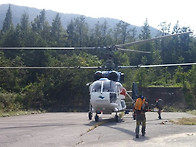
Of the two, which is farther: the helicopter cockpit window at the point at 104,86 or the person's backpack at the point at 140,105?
the helicopter cockpit window at the point at 104,86

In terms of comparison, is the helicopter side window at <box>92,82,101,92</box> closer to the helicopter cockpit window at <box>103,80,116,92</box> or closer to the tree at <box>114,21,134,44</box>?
the helicopter cockpit window at <box>103,80,116,92</box>

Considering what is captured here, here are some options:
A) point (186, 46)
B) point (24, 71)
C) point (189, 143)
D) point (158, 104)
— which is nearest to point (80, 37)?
point (186, 46)

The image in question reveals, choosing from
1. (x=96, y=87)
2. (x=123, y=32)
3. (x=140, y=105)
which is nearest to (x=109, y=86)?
(x=96, y=87)

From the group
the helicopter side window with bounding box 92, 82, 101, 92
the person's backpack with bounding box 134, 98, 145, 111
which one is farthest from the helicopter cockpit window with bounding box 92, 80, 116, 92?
the person's backpack with bounding box 134, 98, 145, 111

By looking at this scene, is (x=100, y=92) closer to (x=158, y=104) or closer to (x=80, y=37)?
(x=158, y=104)

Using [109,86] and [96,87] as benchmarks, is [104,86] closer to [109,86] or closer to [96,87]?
[109,86]

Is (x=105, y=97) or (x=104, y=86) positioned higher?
(x=104, y=86)

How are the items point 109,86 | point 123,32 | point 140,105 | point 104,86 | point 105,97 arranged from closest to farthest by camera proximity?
point 140,105
point 105,97
point 104,86
point 109,86
point 123,32

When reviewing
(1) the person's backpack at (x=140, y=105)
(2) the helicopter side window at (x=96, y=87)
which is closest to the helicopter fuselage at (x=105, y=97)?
(2) the helicopter side window at (x=96, y=87)

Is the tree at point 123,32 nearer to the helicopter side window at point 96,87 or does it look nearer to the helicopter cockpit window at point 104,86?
the helicopter cockpit window at point 104,86

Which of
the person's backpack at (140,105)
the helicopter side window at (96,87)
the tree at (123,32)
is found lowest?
the person's backpack at (140,105)

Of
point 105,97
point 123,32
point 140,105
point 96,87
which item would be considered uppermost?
point 123,32

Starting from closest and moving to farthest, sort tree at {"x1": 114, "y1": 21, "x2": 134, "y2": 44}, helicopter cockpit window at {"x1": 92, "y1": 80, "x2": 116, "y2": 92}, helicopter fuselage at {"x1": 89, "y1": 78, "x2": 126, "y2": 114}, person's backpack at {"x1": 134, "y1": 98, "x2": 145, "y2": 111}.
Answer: person's backpack at {"x1": 134, "y1": 98, "x2": 145, "y2": 111} < helicopter fuselage at {"x1": 89, "y1": 78, "x2": 126, "y2": 114} < helicopter cockpit window at {"x1": 92, "y1": 80, "x2": 116, "y2": 92} < tree at {"x1": 114, "y1": 21, "x2": 134, "y2": 44}

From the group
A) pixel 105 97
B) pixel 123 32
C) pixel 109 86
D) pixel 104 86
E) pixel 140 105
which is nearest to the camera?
pixel 140 105
